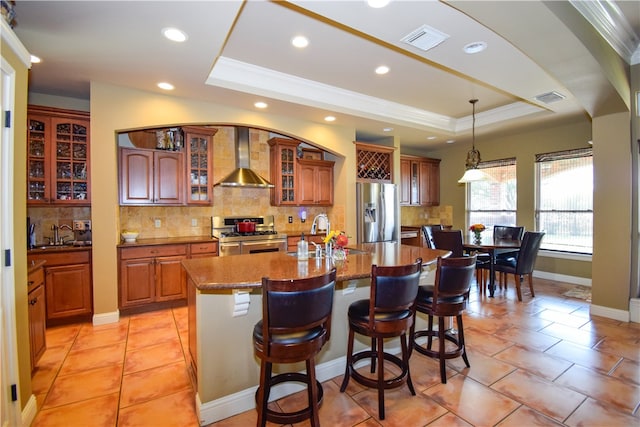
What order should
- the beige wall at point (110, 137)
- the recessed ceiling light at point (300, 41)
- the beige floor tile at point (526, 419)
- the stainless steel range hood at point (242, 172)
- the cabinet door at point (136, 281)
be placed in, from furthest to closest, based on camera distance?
1. the stainless steel range hood at point (242, 172)
2. the cabinet door at point (136, 281)
3. the beige wall at point (110, 137)
4. the recessed ceiling light at point (300, 41)
5. the beige floor tile at point (526, 419)

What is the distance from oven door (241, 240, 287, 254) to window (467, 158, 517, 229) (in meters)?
4.36

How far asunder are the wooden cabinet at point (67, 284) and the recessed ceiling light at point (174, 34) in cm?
256

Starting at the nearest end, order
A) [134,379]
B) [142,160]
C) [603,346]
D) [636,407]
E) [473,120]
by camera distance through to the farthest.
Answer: [636,407] → [134,379] → [603,346] → [142,160] → [473,120]

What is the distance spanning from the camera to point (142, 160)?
4.10 meters

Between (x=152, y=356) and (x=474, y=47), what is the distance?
13.0 ft

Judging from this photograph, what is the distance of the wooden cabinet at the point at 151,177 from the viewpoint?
13.1 ft

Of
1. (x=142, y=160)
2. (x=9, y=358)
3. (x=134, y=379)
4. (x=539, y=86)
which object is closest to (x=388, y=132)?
(x=539, y=86)

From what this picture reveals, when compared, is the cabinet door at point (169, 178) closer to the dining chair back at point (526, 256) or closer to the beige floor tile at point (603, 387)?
the beige floor tile at point (603, 387)

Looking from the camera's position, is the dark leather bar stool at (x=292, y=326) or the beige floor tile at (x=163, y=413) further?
the beige floor tile at (x=163, y=413)

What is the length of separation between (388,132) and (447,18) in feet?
10.9

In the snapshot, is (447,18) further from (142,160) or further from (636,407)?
(142,160)

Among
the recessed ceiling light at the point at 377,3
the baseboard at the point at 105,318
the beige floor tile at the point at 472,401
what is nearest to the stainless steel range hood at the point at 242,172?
the baseboard at the point at 105,318

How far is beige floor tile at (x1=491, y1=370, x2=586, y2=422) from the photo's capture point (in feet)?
6.81

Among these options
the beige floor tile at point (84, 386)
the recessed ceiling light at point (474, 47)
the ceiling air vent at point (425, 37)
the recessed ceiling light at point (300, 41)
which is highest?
the recessed ceiling light at point (300, 41)
